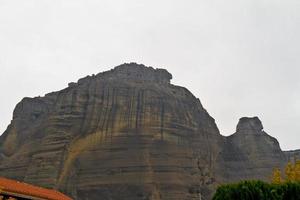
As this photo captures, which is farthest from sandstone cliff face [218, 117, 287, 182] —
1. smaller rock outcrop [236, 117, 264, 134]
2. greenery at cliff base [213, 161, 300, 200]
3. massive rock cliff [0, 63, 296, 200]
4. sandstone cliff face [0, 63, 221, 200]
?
greenery at cliff base [213, 161, 300, 200]

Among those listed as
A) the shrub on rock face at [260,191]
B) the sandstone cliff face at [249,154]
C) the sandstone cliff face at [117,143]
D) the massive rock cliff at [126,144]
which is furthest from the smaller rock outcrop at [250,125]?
the shrub on rock face at [260,191]

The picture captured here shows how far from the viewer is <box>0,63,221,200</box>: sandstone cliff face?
115 metres

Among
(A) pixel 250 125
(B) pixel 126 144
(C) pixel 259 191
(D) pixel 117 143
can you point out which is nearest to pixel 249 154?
(A) pixel 250 125

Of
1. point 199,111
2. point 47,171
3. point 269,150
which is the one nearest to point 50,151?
point 47,171

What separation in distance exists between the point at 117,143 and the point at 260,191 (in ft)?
323

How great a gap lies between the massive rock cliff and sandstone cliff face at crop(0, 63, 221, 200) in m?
0.25

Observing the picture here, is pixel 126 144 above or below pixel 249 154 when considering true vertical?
below

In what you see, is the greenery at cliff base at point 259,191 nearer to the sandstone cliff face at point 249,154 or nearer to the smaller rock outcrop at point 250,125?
the sandstone cliff face at point 249,154

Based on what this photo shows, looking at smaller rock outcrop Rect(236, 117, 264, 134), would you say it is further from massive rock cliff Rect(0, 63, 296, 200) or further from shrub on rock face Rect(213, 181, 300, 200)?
shrub on rock face Rect(213, 181, 300, 200)

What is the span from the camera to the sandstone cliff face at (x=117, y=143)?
115125 mm

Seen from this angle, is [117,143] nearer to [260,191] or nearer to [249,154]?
[249,154]

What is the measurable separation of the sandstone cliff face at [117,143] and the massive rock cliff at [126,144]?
10.0 inches

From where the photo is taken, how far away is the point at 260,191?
2277cm

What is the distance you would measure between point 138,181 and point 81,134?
2235cm
